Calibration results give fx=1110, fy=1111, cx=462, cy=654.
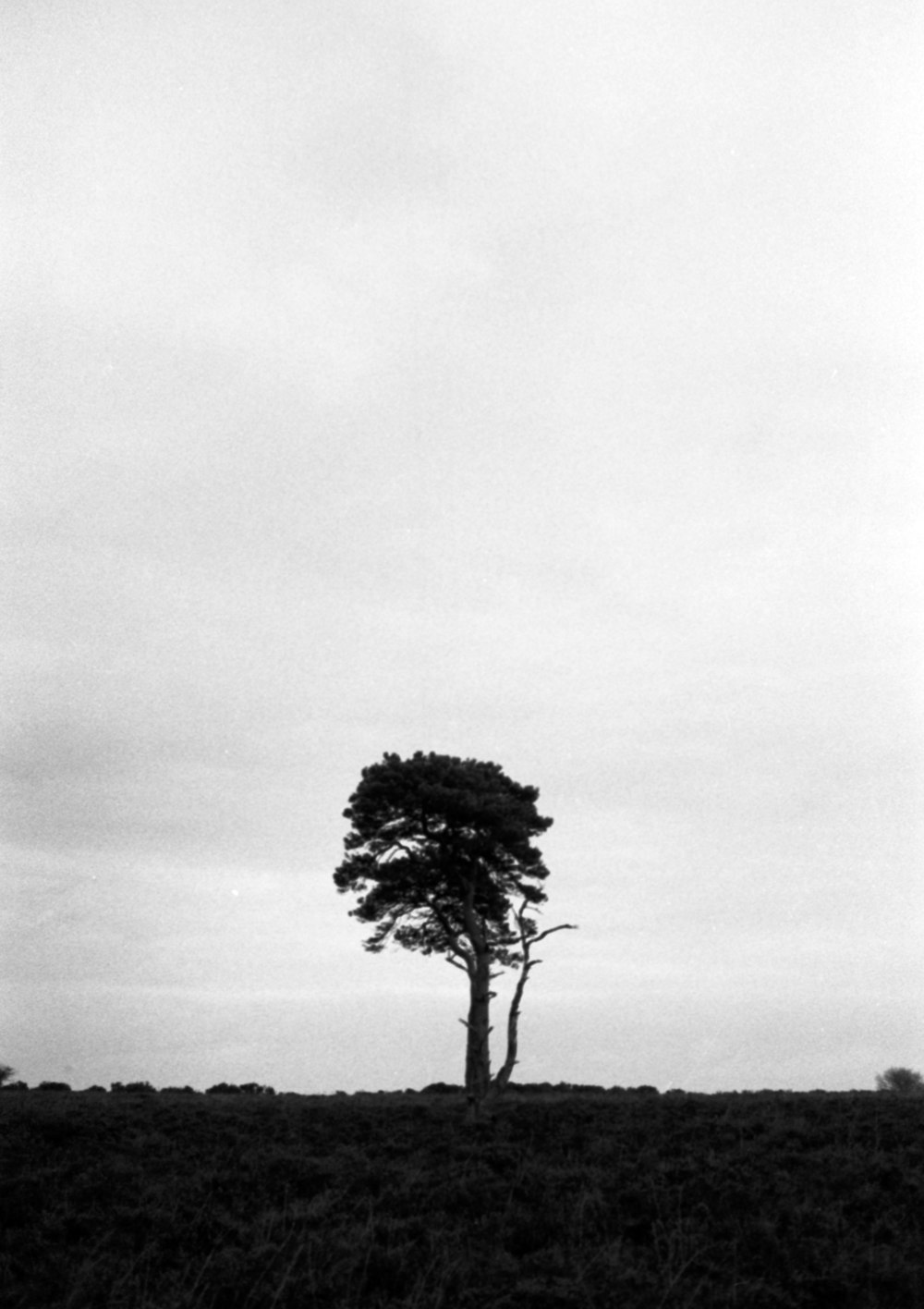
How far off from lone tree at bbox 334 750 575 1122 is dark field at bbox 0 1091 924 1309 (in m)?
11.3

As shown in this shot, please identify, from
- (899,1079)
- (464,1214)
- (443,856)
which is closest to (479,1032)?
(443,856)

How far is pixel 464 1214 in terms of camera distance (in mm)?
14164

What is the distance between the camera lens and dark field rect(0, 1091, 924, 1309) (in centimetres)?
1058

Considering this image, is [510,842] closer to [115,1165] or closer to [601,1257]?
[115,1165]

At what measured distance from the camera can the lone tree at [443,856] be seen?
112 feet

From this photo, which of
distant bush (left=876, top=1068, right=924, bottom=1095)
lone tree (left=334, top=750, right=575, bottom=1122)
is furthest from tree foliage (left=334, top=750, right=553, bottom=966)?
distant bush (left=876, top=1068, right=924, bottom=1095)

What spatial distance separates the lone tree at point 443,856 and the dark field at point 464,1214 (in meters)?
11.3

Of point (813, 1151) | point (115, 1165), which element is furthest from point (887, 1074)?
point (115, 1165)

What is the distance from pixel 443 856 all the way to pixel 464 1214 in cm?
2064

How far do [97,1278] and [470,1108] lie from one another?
17.2m

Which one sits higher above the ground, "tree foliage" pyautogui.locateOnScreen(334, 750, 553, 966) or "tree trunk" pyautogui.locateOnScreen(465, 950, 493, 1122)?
"tree foliage" pyautogui.locateOnScreen(334, 750, 553, 966)

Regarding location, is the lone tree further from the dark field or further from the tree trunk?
the dark field

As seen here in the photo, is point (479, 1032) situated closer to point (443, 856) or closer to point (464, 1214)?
point (443, 856)

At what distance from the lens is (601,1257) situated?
37.2 ft
